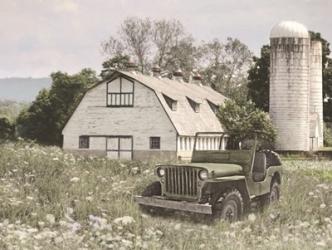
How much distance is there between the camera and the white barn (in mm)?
49406

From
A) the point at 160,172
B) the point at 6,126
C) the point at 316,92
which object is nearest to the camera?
the point at 160,172

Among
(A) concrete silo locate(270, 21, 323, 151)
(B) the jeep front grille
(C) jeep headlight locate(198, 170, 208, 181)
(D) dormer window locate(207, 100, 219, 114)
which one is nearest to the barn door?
(D) dormer window locate(207, 100, 219, 114)

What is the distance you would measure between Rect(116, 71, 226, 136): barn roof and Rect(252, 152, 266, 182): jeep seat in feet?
112

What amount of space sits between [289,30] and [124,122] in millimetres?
17481

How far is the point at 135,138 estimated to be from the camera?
167 ft

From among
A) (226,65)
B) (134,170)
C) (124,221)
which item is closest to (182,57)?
(226,65)

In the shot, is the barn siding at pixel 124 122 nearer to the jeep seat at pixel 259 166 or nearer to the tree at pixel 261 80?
the tree at pixel 261 80

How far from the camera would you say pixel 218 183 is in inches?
484

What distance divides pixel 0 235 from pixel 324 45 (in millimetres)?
67073

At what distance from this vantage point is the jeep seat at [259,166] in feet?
45.1

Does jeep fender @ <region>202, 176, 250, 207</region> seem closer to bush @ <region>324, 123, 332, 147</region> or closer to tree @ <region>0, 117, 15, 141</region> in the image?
tree @ <region>0, 117, 15, 141</region>

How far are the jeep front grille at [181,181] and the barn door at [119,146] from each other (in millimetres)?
37753

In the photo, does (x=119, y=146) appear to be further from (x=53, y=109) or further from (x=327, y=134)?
(x=327, y=134)

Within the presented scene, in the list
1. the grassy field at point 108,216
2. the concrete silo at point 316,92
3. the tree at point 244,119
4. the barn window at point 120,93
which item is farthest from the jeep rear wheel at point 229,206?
the concrete silo at point 316,92
